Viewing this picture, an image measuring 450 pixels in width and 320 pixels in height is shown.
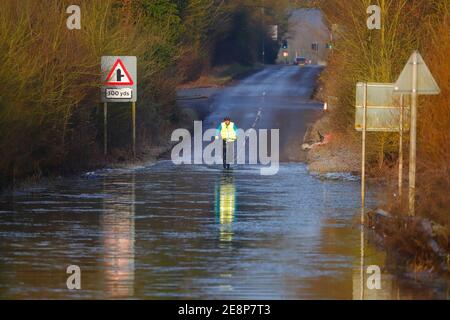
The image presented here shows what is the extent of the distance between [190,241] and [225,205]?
6142mm

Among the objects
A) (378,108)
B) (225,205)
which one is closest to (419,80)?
(378,108)

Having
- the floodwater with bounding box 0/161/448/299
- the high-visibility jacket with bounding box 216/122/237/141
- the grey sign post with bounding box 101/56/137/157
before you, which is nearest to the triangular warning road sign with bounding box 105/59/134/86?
the grey sign post with bounding box 101/56/137/157

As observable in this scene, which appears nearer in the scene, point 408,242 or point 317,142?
point 408,242

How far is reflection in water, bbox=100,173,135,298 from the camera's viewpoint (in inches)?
578

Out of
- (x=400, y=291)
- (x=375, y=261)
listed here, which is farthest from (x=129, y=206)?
(x=400, y=291)

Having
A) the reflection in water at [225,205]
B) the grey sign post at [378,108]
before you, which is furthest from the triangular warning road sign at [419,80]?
the reflection in water at [225,205]

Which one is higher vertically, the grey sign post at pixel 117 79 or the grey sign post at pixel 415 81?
the grey sign post at pixel 117 79

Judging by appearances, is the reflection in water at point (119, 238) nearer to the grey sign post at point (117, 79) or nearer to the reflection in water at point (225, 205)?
the reflection in water at point (225, 205)

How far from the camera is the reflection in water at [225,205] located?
67.5ft

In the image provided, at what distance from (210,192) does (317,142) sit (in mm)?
19313

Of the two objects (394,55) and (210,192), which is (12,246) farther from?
(394,55)

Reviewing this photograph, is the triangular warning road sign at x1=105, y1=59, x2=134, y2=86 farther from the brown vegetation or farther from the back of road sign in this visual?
the brown vegetation

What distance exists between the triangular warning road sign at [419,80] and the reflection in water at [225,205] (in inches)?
141
